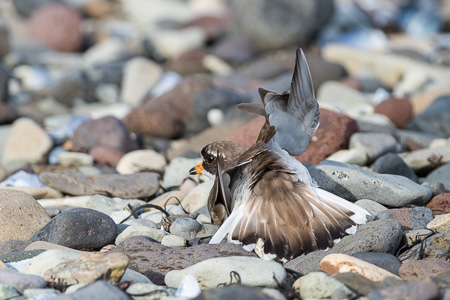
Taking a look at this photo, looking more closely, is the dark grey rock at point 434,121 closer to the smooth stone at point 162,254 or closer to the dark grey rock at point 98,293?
the smooth stone at point 162,254

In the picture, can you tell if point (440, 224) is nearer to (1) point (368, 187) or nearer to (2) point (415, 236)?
(2) point (415, 236)

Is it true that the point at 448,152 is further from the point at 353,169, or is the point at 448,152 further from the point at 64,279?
the point at 64,279

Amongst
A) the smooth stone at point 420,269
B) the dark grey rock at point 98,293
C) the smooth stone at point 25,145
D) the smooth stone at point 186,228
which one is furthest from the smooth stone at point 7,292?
the smooth stone at point 25,145

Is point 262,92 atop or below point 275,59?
atop

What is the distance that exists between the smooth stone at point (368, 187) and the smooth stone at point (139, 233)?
1235mm

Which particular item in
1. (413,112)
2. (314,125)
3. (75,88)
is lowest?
(75,88)

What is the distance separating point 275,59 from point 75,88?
3.89 meters

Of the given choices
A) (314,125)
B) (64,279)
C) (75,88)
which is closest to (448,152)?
(314,125)

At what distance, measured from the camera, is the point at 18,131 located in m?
7.30

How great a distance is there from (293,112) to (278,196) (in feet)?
2.22

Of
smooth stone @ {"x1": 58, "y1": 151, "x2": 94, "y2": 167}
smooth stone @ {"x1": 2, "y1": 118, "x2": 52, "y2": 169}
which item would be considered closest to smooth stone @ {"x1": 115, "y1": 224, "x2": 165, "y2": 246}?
smooth stone @ {"x1": 58, "y1": 151, "x2": 94, "y2": 167}

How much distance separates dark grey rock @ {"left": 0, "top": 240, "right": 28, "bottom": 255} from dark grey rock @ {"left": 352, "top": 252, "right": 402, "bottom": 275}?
6.67 feet

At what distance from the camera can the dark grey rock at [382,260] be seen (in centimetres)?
349

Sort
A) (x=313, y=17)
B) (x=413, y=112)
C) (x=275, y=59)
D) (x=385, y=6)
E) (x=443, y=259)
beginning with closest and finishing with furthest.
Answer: (x=443, y=259) < (x=413, y=112) < (x=275, y=59) < (x=313, y=17) < (x=385, y=6)
